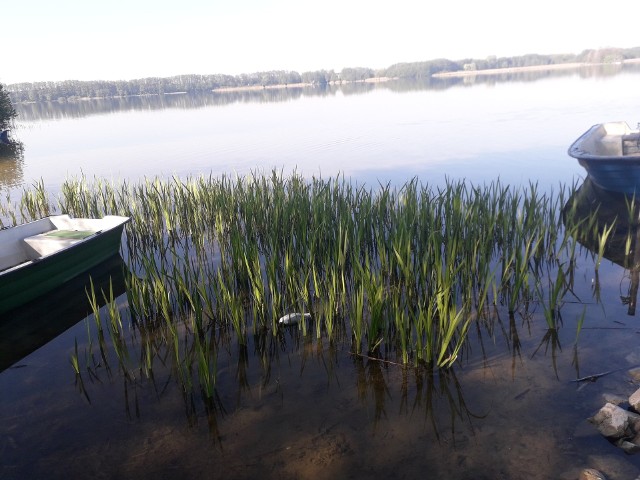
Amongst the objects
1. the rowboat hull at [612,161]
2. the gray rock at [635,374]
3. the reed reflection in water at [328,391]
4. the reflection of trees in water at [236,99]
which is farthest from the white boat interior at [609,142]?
the reflection of trees in water at [236,99]

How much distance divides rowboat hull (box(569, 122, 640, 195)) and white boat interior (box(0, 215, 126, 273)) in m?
9.78

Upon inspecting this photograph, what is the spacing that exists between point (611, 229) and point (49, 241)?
991 cm

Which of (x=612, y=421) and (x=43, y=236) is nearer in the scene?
(x=612, y=421)

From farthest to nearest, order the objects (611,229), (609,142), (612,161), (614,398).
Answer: (609,142), (612,161), (611,229), (614,398)

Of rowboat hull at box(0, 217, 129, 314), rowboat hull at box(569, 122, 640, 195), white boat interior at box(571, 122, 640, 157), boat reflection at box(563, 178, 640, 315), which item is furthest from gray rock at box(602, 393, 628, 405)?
white boat interior at box(571, 122, 640, 157)

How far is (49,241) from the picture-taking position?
7168mm

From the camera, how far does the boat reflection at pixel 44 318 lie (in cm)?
550

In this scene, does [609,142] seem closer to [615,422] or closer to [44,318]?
[615,422]

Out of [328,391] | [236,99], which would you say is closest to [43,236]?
[328,391]

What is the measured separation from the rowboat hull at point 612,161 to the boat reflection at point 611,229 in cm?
37

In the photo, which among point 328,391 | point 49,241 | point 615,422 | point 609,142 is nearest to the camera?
point 615,422

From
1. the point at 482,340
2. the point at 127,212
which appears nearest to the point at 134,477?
the point at 482,340

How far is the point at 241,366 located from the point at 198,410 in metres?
0.74

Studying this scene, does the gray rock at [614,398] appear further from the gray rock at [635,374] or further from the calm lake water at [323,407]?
the gray rock at [635,374]
